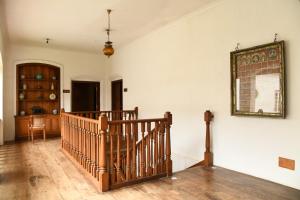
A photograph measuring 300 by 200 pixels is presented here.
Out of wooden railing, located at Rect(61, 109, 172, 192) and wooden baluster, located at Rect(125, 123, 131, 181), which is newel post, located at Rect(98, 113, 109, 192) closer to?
wooden railing, located at Rect(61, 109, 172, 192)

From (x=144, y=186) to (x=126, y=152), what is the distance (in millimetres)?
550

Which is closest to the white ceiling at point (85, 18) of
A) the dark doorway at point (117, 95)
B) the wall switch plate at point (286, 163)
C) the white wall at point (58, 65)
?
the white wall at point (58, 65)

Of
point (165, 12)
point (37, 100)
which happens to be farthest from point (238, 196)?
point (37, 100)

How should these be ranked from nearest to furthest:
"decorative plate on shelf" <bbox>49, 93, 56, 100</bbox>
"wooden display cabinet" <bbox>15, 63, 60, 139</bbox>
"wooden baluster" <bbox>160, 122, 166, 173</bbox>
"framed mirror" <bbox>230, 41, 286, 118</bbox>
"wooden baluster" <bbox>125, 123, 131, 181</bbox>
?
1. "framed mirror" <bbox>230, 41, 286, 118</bbox>
2. "wooden baluster" <bbox>125, 123, 131, 181</bbox>
3. "wooden baluster" <bbox>160, 122, 166, 173</bbox>
4. "wooden display cabinet" <bbox>15, 63, 60, 139</bbox>
5. "decorative plate on shelf" <bbox>49, 93, 56, 100</bbox>

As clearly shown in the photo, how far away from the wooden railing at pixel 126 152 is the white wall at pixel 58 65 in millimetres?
4111

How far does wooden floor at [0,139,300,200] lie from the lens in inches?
112

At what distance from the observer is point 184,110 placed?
4.84 meters

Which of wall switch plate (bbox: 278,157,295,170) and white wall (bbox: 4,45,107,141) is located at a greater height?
white wall (bbox: 4,45,107,141)

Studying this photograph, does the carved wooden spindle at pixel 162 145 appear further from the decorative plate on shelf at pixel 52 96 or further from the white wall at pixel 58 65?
the decorative plate on shelf at pixel 52 96

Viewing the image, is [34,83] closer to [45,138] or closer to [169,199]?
[45,138]

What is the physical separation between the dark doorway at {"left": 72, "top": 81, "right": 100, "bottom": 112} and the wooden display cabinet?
22.9 inches

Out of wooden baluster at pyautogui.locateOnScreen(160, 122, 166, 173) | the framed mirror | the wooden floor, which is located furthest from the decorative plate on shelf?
the framed mirror

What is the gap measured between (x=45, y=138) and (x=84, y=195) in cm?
478

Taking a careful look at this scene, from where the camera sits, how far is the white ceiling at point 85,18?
4.12 metres
